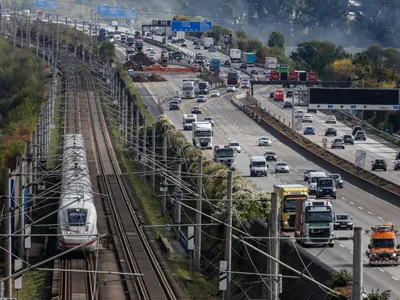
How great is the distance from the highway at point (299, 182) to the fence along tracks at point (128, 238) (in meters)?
6.33

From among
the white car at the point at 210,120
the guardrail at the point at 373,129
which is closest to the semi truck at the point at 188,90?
the guardrail at the point at 373,129

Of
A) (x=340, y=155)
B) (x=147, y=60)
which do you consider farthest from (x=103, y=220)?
(x=147, y=60)

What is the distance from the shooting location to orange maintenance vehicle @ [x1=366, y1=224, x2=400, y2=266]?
145 ft

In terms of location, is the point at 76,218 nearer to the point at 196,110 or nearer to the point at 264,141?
the point at 264,141

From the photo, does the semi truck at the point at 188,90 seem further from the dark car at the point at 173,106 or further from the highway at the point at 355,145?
the dark car at the point at 173,106

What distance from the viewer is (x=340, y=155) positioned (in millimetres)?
89312

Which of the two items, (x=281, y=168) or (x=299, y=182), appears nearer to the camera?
(x=299, y=182)

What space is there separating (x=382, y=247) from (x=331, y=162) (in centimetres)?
3899

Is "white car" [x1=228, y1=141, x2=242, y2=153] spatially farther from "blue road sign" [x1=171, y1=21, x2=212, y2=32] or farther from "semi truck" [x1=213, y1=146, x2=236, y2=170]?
"blue road sign" [x1=171, y1=21, x2=212, y2=32]

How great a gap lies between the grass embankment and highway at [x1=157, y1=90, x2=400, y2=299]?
14.6 ft

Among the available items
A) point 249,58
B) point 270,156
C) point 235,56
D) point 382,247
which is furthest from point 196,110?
point 382,247

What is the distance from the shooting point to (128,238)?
175 ft

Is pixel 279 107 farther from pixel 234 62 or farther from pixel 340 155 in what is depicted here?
pixel 234 62

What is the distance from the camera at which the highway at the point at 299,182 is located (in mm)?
43250
